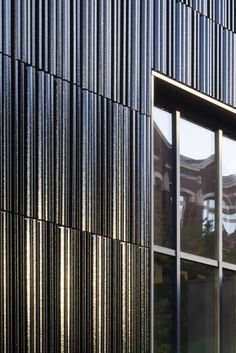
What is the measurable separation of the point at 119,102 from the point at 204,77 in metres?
2.70

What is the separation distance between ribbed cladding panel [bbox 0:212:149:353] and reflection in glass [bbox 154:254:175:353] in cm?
117

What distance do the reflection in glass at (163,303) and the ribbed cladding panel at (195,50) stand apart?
271 cm

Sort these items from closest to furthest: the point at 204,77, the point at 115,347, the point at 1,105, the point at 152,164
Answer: the point at 1,105, the point at 115,347, the point at 152,164, the point at 204,77

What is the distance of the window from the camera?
17812 millimetres

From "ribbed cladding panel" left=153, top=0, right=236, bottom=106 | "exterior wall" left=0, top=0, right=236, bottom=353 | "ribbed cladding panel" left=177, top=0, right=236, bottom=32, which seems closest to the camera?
"exterior wall" left=0, top=0, right=236, bottom=353

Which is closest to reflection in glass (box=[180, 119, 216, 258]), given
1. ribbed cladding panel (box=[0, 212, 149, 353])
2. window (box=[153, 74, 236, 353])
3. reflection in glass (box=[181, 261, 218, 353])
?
window (box=[153, 74, 236, 353])

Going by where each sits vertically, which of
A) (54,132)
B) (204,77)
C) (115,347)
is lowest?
(115,347)

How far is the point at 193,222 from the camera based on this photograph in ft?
61.6

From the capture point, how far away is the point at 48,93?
14.6 meters

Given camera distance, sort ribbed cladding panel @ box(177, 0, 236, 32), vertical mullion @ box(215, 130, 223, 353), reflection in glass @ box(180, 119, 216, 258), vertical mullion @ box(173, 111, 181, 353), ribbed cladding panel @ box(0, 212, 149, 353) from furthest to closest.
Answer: vertical mullion @ box(215, 130, 223, 353) → reflection in glass @ box(180, 119, 216, 258) → ribbed cladding panel @ box(177, 0, 236, 32) → vertical mullion @ box(173, 111, 181, 353) → ribbed cladding panel @ box(0, 212, 149, 353)

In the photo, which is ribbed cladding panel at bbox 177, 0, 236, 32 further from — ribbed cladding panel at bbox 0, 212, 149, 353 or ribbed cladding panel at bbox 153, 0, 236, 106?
ribbed cladding panel at bbox 0, 212, 149, 353

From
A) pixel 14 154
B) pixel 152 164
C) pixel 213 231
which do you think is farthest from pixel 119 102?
pixel 213 231

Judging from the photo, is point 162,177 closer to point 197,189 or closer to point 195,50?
point 197,189

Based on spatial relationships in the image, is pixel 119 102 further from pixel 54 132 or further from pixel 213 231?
pixel 213 231
